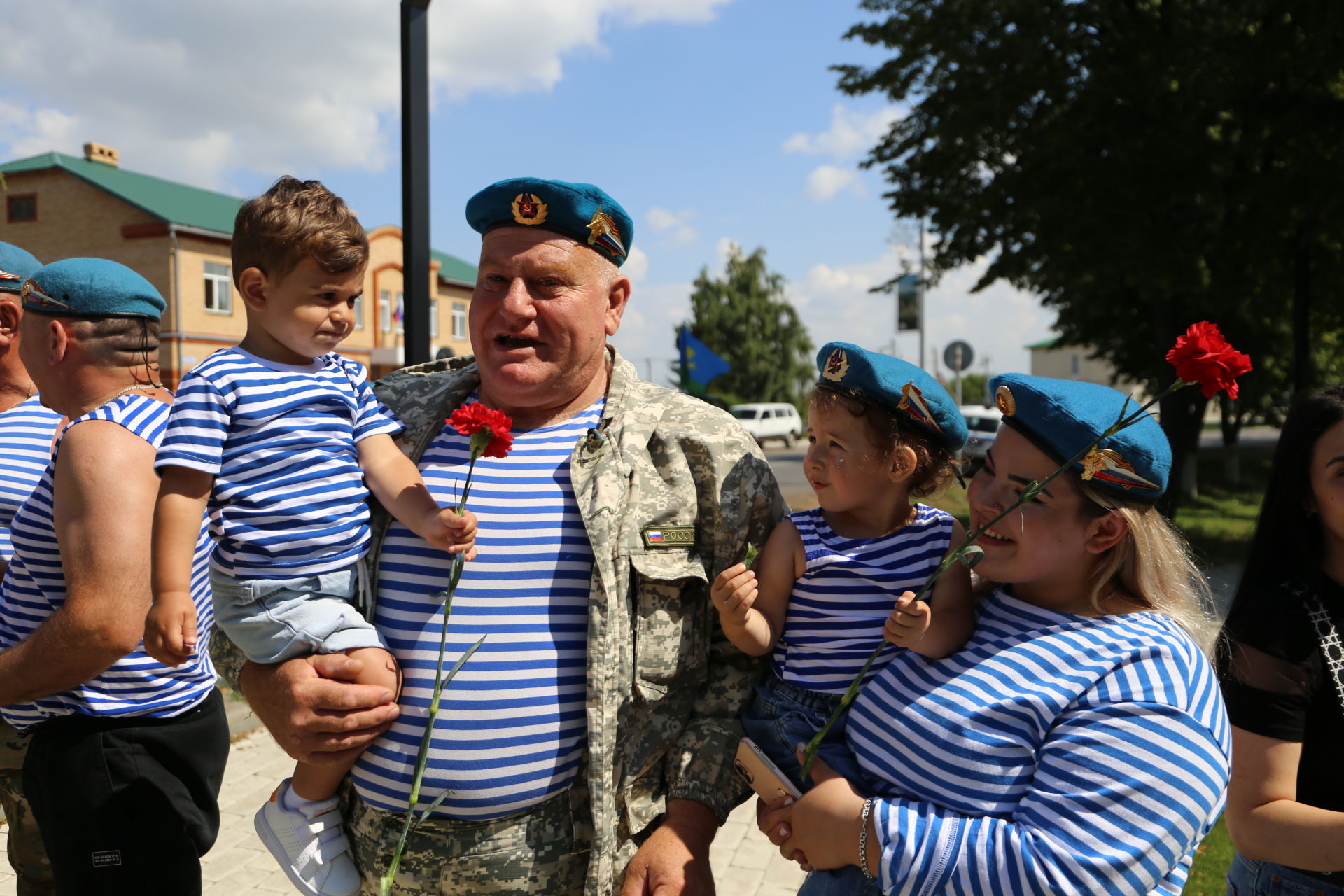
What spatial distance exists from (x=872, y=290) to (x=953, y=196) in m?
3.60

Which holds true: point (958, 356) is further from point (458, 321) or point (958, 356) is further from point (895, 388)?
point (458, 321)

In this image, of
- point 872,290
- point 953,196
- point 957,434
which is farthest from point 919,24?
point 957,434

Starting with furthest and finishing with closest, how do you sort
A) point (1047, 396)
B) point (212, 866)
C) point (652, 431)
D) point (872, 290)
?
point (872, 290) → point (212, 866) → point (652, 431) → point (1047, 396)

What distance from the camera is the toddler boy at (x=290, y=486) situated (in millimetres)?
2066

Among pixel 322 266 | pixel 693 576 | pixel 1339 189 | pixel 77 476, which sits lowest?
pixel 693 576

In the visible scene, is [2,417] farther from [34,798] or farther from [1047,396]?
[1047,396]

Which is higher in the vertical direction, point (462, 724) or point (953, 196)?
point (953, 196)

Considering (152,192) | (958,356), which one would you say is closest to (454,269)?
(152,192)

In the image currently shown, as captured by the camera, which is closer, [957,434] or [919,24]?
[957,434]

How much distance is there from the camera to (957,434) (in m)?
2.29

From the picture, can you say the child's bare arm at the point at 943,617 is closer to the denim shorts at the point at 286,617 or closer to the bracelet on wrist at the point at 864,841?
the bracelet on wrist at the point at 864,841

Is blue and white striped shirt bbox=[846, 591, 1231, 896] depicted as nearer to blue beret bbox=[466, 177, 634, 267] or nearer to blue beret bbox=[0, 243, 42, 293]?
blue beret bbox=[466, 177, 634, 267]

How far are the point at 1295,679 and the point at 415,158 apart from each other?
412cm

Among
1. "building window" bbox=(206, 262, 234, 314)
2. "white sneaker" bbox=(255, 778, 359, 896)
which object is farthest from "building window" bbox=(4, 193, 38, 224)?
"white sneaker" bbox=(255, 778, 359, 896)
